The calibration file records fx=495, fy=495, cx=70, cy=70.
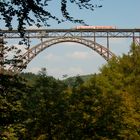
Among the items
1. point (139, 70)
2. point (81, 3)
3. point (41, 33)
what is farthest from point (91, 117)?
point (41, 33)

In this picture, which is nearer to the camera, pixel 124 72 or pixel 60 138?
pixel 60 138

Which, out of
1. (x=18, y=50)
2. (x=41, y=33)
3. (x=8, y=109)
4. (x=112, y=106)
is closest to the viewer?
(x=8, y=109)

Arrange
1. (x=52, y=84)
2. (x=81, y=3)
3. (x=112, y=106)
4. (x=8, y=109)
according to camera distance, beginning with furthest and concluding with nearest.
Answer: (x=52, y=84), (x=112, y=106), (x=8, y=109), (x=81, y=3)

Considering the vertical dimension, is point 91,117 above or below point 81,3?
below

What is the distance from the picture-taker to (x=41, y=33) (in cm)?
6725

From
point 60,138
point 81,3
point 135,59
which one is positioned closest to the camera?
point 81,3

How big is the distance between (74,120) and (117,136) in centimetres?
321

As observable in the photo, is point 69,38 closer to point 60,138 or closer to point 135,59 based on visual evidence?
point 135,59

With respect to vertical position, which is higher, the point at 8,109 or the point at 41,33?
the point at 41,33

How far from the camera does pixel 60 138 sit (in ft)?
103

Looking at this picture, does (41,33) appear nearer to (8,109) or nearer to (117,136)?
(117,136)

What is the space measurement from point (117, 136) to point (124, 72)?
9256mm

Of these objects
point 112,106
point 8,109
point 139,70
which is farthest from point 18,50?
point 139,70

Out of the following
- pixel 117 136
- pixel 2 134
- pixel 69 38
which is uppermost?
pixel 69 38
